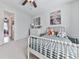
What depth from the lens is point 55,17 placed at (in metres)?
4.96

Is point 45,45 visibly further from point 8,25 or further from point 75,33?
point 8,25

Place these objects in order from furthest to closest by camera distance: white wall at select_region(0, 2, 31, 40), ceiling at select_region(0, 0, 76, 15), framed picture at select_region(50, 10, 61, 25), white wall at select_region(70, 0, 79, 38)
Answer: white wall at select_region(0, 2, 31, 40) → framed picture at select_region(50, 10, 61, 25) → ceiling at select_region(0, 0, 76, 15) → white wall at select_region(70, 0, 79, 38)

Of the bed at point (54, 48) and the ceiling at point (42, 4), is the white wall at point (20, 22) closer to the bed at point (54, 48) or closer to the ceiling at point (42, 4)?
the ceiling at point (42, 4)

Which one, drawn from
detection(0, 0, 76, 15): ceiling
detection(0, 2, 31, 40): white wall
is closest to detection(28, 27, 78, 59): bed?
detection(0, 0, 76, 15): ceiling

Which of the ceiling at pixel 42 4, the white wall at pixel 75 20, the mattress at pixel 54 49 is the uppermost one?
the ceiling at pixel 42 4

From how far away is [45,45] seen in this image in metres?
2.76

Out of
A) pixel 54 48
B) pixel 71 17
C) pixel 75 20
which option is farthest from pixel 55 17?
pixel 54 48

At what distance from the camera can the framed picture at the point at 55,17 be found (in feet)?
15.4

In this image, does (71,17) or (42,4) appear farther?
(42,4)

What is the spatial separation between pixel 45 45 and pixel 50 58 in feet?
1.28

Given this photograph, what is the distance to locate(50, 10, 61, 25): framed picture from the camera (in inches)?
185

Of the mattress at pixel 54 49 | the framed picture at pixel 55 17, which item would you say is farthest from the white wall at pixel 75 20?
the mattress at pixel 54 49

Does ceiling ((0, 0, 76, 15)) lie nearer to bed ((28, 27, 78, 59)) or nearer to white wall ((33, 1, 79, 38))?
white wall ((33, 1, 79, 38))

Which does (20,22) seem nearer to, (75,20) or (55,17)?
(55,17)
